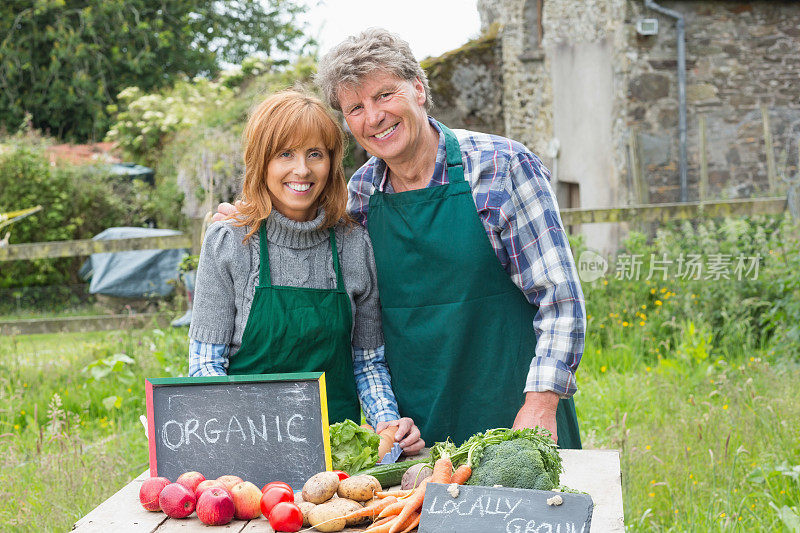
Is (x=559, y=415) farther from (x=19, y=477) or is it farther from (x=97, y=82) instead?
(x=97, y=82)

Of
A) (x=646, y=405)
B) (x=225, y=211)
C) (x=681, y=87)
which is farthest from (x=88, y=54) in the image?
(x=225, y=211)

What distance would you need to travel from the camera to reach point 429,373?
2.61 meters

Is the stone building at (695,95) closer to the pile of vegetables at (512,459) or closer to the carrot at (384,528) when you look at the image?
the pile of vegetables at (512,459)

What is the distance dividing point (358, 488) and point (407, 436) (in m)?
0.48

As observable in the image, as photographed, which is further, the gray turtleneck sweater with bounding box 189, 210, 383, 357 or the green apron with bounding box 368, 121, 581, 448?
the green apron with bounding box 368, 121, 581, 448

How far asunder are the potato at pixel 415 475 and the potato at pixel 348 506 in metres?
0.13

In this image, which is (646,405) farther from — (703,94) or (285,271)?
(703,94)

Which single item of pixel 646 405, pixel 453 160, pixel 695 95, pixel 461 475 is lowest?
pixel 646 405

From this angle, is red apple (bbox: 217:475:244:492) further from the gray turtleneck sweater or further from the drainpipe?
the drainpipe

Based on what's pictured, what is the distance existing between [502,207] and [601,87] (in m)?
8.41

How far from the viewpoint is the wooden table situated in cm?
184

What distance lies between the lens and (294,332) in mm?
2402

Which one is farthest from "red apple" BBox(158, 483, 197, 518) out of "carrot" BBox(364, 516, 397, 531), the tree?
the tree

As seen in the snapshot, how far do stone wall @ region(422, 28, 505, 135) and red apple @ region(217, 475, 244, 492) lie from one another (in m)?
10.4
